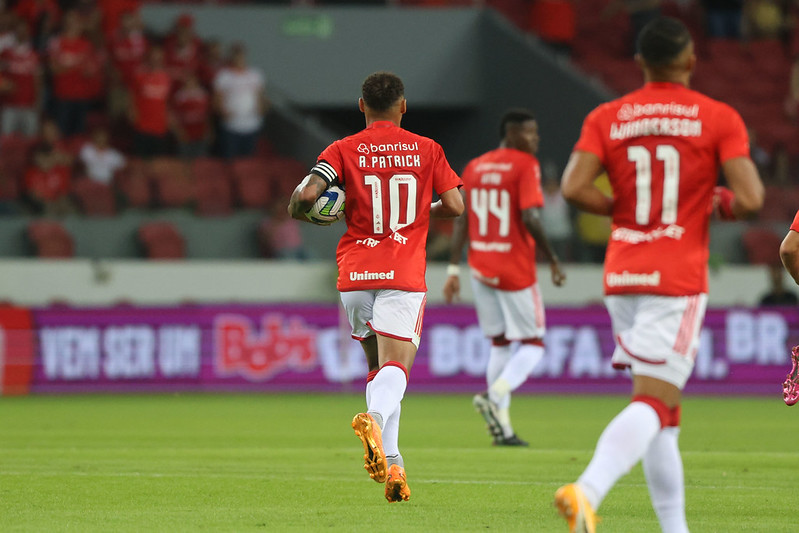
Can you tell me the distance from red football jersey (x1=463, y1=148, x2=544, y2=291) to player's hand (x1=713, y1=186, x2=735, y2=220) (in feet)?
18.3

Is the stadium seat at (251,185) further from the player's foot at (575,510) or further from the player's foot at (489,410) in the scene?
the player's foot at (575,510)

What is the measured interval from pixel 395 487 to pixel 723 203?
248 centimetres

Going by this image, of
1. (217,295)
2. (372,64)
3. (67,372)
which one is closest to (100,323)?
(67,372)

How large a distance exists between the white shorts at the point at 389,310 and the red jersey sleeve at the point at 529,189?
12.2 ft

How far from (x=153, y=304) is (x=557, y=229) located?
20.7 feet

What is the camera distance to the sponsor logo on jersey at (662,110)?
5.42 m

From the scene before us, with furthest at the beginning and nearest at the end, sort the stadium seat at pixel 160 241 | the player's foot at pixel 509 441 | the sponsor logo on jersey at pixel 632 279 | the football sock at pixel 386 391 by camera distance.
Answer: the stadium seat at pixel 160 241, the player's foot at pixel 509 441, the football sock at pixel 386 391, the sponsor logo on jersey at pixel 632 279

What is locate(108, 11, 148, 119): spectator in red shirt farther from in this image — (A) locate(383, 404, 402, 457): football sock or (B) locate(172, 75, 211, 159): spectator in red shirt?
(A) locate(383, 404, 402, 457): football sock

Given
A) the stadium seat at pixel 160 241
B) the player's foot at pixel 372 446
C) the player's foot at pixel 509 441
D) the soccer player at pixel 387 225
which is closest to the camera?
the player's foot at pixel 372 446

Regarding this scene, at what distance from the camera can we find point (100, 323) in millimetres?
17438

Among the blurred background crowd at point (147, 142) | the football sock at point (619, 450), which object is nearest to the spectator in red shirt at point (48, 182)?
the blurred background crowd at point (147, 142)

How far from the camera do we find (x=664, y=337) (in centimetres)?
529

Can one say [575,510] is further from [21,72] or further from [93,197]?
[21,72]

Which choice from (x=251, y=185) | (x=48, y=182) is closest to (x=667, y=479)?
(x=48, y=182)
